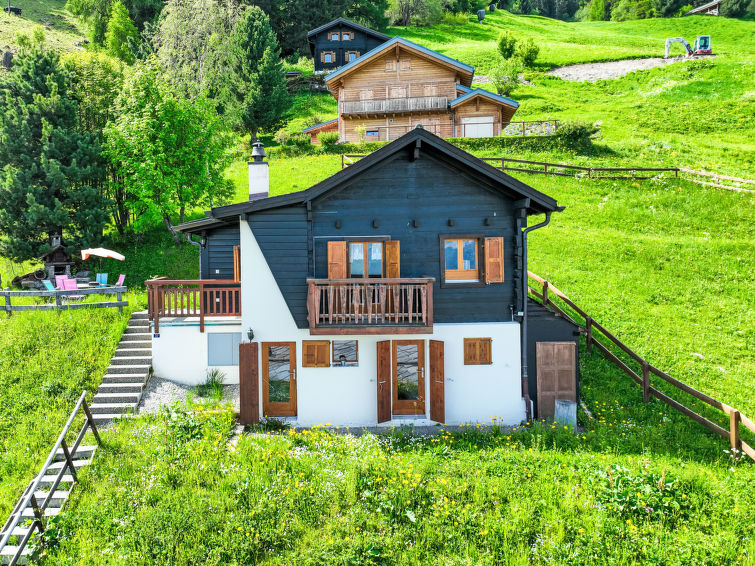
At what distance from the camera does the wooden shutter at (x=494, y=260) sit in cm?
1219

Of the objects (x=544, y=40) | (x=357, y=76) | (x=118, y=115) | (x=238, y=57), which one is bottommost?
(x=118, y=115)

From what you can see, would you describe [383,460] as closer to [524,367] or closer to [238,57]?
[524,367]

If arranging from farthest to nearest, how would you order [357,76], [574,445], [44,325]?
[357,76] < [44,325] < [574,445]

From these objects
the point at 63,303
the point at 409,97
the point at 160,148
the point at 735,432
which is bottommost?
the point at 735,432

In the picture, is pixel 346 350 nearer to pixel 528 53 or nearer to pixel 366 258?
pixel 366 258

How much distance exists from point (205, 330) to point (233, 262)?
12.3ft

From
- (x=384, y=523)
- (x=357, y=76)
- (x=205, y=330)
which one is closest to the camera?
(x=384, y=523)

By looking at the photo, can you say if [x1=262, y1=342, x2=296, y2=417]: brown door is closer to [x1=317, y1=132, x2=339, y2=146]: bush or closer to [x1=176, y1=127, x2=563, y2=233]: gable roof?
[x1=176, y1=127, x2=563, y2=233]: gable roof

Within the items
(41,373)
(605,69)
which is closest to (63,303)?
(41,373)

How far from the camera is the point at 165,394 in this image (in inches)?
501

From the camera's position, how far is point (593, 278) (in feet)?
64.7

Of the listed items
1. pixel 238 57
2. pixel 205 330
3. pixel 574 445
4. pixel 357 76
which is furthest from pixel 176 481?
pixel 238 57

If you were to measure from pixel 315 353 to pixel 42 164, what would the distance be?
16927mm

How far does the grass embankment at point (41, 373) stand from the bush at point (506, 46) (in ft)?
202
